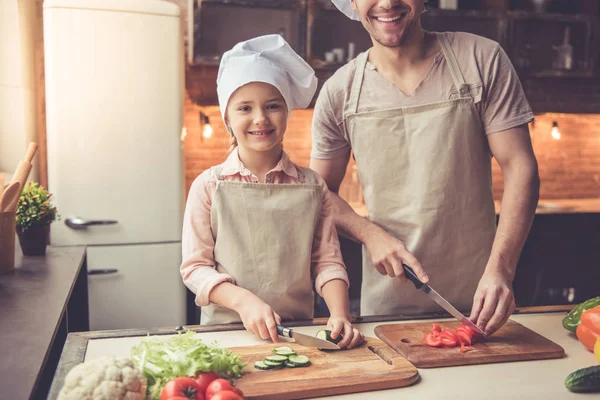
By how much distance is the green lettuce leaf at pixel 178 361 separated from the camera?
1.16m

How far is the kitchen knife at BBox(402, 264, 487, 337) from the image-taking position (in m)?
1.49

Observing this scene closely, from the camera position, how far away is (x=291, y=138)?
465 cm

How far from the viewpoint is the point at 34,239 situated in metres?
2.63

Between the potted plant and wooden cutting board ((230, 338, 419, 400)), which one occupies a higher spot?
the potted plant

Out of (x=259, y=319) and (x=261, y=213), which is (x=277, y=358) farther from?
(x=261, y=213)

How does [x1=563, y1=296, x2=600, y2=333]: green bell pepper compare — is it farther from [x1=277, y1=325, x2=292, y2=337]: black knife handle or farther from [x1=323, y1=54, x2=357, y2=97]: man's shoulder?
[x1=323, y1=54, x2=357, y2=97]: man's shoulder

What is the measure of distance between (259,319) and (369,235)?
1.64 feet

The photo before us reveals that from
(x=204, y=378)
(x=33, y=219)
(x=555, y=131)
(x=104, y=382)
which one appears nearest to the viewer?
(x=104, y=382)

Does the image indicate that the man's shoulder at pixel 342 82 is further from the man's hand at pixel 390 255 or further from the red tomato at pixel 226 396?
the red tomato at pixel 226 396

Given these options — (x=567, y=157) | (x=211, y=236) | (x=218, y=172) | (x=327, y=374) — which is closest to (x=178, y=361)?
(x=327, y=374)

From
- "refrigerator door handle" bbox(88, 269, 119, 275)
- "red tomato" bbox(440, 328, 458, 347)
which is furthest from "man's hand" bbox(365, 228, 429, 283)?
"refrigerator door handle" bbox(88, 269, 119, 275)

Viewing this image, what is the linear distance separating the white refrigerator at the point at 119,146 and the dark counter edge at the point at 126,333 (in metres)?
2.09

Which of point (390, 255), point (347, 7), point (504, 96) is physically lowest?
point (390, 255)

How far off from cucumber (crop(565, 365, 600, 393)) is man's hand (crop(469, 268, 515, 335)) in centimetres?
29
